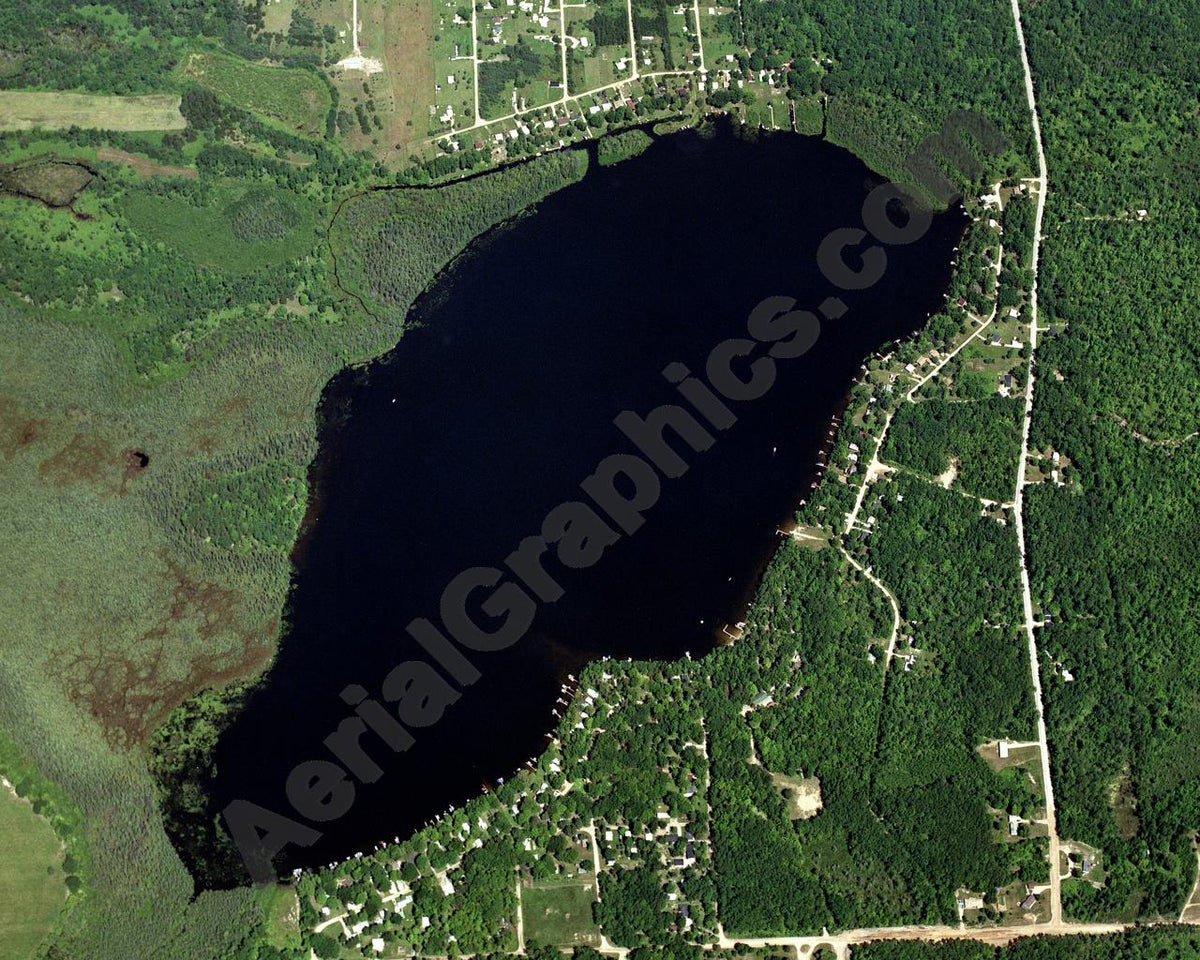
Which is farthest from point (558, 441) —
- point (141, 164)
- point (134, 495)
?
point (141, 164)

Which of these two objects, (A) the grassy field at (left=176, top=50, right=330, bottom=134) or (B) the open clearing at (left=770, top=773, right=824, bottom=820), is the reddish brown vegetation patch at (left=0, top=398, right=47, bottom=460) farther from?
(B) the open clearing at (left=770, top=773, right=824, bottom=820)

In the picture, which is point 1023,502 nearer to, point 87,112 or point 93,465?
point 93,465

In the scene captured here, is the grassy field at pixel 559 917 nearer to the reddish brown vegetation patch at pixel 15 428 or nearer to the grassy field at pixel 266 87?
the reddish brown vegetation patch at pixel 15 428

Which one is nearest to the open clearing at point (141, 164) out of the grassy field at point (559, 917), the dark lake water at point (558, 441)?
the dark lake water at point (558, 441)

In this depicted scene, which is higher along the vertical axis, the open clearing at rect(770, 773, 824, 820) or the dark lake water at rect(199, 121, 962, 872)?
the dark lake water at rect(199, 121, 962, 872)

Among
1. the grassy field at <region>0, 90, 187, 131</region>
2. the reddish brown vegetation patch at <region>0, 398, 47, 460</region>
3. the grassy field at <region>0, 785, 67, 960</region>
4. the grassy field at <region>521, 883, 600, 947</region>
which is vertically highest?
the grassy field at <region>0, 90, 187, 131</region>

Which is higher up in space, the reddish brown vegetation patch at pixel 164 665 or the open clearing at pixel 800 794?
the reddish brown vegetation patch at pixel 164 665

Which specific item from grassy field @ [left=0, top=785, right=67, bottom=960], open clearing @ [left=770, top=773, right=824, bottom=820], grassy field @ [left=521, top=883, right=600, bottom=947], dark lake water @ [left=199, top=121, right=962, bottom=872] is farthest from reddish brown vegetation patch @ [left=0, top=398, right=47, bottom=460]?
open clearing @ [left=770, top=773, right=824, bottom=820]
